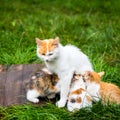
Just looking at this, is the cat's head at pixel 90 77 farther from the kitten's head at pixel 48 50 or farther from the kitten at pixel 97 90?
the kitten's head at pixel 48 50

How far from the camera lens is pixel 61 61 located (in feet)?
19.6

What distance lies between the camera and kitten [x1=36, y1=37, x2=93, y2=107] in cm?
586

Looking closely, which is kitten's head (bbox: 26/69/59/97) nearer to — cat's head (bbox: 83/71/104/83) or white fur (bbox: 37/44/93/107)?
white fur (bbox: 37/44/93/107)

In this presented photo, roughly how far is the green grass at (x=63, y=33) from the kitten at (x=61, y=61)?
0.30 metres

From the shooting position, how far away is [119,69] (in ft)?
23.8

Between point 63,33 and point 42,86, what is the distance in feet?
9.95

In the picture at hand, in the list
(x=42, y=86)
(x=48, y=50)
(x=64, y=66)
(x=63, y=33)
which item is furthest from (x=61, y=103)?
(x=63, y=33)

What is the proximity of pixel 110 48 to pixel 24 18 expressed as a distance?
244cm

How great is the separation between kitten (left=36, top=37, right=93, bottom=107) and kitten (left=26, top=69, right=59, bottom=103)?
91mm

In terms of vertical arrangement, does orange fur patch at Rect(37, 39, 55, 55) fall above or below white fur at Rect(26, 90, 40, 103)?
above

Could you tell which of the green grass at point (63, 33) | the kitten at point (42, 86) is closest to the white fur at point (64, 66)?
the kitten at point (42, 86)

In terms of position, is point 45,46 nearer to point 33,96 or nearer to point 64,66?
point 64,66

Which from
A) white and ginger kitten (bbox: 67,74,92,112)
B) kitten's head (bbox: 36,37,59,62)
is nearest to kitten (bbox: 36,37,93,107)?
kitten's head (bbox: 36,37,59,62)

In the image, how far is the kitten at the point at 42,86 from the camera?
6.07 m
